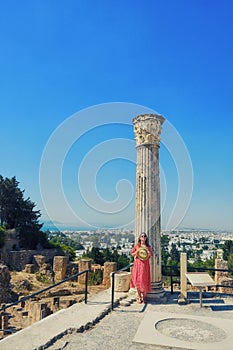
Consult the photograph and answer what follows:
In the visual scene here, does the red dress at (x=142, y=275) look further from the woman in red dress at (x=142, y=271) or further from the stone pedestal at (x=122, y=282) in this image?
the stone pedestal at (x=122, y=282)

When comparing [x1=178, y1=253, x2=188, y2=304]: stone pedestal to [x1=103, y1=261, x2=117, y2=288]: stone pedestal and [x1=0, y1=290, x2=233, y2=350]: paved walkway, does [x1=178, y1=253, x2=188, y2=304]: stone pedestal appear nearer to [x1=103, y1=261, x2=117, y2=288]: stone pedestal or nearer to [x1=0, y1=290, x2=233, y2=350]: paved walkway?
[x1=0, y1=290, x2=233, y2=350]: paved walkway

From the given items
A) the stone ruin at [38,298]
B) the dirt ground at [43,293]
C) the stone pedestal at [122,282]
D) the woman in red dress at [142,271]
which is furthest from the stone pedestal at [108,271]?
the woman in red dress at [142,271]

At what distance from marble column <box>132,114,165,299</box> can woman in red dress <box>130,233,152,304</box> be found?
31cm

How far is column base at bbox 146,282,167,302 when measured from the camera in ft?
23.8

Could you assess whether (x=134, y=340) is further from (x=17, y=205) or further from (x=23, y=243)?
(x=17, y=205)

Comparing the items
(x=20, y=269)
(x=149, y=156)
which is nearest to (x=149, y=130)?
(x=149, y=156)

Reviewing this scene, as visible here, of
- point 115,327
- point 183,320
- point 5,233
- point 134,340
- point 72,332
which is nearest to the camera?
point 134,340

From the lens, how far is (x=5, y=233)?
27.0 m

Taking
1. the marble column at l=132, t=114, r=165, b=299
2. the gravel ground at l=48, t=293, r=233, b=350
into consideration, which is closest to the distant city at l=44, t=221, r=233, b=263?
the marble column at l=132, t=114, r=165, b=299

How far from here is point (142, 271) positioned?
7.16 metres

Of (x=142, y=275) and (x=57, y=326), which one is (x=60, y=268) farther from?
(x=57, y=326)

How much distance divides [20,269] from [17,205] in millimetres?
13922

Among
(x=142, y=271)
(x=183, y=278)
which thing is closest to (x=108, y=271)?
(x=183, y=278)

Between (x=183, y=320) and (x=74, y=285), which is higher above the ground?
(x=183, y=320)
